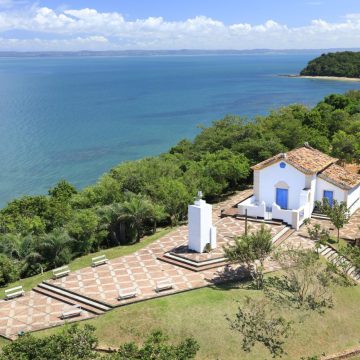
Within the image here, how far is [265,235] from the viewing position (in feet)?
64.8

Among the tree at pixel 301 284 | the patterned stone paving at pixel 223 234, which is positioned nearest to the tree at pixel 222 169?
the patterned stone paving at pixel 223 234

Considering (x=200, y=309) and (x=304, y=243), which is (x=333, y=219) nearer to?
(x=304, y=243)

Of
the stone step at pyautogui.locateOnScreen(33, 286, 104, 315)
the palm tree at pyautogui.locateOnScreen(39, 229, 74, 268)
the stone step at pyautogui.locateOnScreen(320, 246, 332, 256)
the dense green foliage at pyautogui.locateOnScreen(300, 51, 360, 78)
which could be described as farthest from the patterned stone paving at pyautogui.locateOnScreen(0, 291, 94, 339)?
the dense green foliage at pyautogui.locateOnScreen(300, 51, 360, 78)

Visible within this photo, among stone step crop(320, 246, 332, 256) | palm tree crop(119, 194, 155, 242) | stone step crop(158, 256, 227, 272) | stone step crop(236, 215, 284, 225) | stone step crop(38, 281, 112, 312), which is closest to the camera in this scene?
stone step crop(38, 281, 112, 312)

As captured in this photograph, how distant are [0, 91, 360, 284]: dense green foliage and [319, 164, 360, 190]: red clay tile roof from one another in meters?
6.54

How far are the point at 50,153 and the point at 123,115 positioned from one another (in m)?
30.0

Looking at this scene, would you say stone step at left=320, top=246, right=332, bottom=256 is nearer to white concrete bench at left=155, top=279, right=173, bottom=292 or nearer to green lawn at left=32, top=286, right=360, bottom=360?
green lawn at left=32, top=286, right=360, bottom=360

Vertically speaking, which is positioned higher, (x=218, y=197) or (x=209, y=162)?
(x=209, y=162)

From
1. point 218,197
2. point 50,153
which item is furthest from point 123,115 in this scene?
point 218,197

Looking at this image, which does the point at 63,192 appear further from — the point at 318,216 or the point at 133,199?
the point at 318,216

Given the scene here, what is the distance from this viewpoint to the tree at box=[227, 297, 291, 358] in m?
16.7

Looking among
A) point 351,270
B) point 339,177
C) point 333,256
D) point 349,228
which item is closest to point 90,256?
point 333,256

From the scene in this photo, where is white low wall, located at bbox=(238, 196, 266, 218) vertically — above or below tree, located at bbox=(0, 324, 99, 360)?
below

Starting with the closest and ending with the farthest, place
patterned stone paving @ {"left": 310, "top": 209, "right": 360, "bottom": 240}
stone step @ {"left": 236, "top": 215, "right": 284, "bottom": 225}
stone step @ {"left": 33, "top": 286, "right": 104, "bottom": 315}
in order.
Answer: stone step @ {"left": 33, "top": 286, "right": 104, "bottom": 315}
patterned stone paving @ {"left": 310, "top": 209, "right": 360, "bottom": 240}
stone step @ {"left": 236, "top": 215, "right": 284, "bottom": 225}
